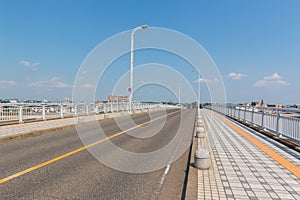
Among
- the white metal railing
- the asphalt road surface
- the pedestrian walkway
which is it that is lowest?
the asphalt road surface

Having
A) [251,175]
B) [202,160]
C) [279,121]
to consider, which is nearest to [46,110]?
[202,160]

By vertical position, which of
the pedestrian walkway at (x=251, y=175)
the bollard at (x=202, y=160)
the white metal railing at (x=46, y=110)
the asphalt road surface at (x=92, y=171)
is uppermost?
the white metal railing at (x=46, y=110)

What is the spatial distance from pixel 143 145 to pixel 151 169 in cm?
290

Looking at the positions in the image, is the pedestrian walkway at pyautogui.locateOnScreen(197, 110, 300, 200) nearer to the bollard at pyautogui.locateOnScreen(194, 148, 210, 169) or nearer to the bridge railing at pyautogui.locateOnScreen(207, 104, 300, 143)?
the bollard at pyautogui.locateOnScreen(194, 148, 210, 169)

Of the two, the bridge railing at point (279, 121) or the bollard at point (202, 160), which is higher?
the bridge railing at point (279, 121)

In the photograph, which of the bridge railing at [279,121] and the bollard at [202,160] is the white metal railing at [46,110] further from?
the bridge railing at [279,121]

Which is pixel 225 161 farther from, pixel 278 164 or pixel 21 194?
pixel 21 194

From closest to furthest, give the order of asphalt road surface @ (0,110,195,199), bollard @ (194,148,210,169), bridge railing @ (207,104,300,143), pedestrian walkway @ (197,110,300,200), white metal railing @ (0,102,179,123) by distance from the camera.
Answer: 1. pedestrian walkway @ (197,110,300,200)
2. asphalt road surface @ (0,110,195,199)
3. bollard @ (194,148,210,169)
4. bridge railing @ (207,104,300,143)
5. white metal railing @ (0,102,179,123)

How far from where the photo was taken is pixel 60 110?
18266 mm

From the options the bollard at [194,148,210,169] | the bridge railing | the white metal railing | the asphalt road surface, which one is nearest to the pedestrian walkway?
the bollard at [194,148,210,169]

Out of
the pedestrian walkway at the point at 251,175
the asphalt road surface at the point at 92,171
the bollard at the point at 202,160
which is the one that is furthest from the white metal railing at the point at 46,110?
the bollard at the point at 202,160

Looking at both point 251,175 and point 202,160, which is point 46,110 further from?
point 251,175

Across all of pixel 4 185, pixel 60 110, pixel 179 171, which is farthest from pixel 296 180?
pixel 60 110

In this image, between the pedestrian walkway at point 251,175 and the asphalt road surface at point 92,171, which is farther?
the asphalt road surface at point 92,171
